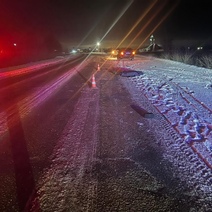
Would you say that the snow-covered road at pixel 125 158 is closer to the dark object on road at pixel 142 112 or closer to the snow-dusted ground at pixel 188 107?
the snow-dusted ground at pixel 188 107

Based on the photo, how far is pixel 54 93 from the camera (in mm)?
9930

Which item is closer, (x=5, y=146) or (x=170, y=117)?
(x=5, y=146)

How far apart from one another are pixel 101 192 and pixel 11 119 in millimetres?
4355

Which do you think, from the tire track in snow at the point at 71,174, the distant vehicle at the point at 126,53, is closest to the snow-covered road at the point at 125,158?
the tire track in snow at the point at 71,174

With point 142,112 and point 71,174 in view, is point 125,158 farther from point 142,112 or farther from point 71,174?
point 142,112

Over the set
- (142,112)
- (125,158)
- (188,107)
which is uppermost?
(125,158)

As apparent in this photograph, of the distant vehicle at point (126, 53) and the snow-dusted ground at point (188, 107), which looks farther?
the distant vehicle at point (126, 53)

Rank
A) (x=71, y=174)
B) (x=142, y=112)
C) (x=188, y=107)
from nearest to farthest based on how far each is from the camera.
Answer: (x=71, y=174)
(x=142, y=112)
(x=188, y=107)

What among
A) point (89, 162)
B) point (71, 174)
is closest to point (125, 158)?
point (89, 162)

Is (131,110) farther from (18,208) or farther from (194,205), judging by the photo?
(18,208)

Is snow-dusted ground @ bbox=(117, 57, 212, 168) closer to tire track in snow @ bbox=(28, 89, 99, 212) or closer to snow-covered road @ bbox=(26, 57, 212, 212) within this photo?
snow-covered road @ bbox=(26, 57, 212, 212)

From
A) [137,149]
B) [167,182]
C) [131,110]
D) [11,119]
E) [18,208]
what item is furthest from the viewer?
[131,110]

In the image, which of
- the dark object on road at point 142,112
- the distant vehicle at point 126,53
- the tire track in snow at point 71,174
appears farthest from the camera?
the distant vehicle at point 126,53

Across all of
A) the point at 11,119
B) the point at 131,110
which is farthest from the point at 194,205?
the point at 11,119
